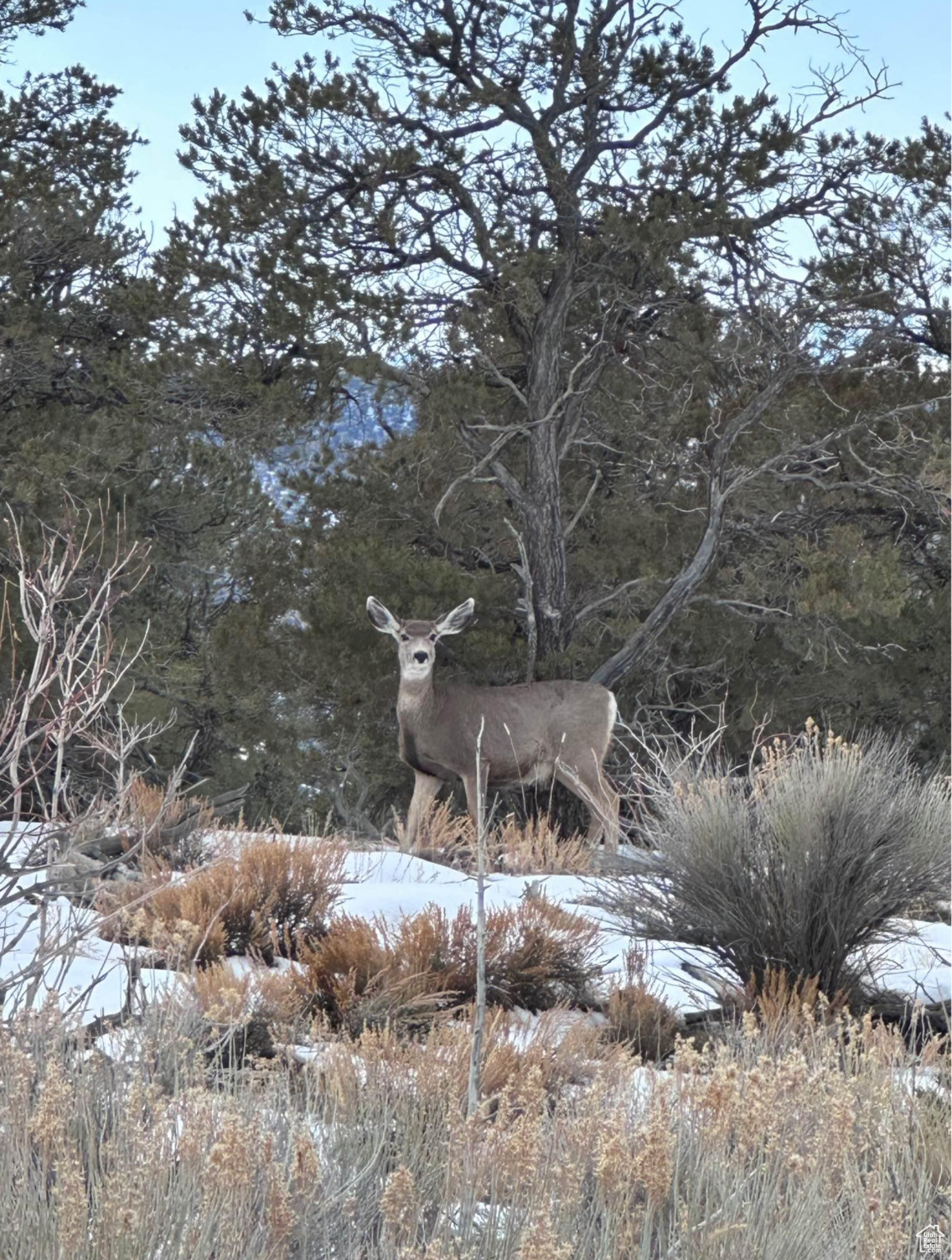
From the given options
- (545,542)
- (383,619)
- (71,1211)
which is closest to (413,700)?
(383,619)

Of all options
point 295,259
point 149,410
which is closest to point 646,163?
point 295,259

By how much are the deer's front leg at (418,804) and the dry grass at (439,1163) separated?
20.2 feet

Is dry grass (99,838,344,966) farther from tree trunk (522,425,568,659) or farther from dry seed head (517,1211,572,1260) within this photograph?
tree trunk (522,425,568,659)

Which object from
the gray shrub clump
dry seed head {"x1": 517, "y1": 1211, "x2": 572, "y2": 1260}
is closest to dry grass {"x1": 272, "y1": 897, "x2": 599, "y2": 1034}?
the gray shrub clump

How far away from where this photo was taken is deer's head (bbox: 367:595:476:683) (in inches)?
451

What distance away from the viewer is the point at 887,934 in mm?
→ 6996

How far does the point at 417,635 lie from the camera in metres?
11.5

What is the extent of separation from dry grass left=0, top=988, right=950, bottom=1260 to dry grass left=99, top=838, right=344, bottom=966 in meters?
2.21

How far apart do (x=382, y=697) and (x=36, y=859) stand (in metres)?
8.93

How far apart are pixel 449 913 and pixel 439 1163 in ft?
14.2

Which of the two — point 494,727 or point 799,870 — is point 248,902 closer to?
point 799,870

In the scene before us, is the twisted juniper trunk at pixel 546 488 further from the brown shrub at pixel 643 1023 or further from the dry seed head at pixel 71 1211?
the dry seed head at pixel 71 1211

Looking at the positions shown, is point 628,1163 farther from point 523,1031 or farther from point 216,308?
point 216,308

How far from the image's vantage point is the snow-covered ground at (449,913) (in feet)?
19.4
